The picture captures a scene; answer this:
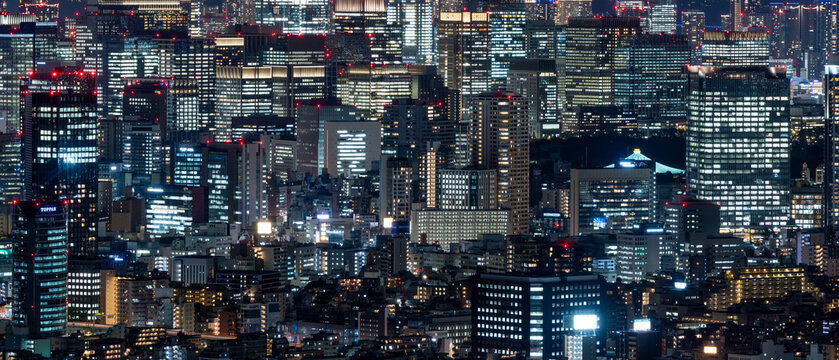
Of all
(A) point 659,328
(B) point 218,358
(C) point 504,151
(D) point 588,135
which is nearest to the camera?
(B) point 218,358

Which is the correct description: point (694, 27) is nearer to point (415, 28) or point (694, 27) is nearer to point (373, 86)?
point (415, 28)

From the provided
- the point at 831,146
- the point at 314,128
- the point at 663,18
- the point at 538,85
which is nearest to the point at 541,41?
the point at 538,85

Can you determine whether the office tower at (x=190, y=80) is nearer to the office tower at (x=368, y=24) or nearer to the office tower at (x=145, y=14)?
the office tower at (x=145, y=14)

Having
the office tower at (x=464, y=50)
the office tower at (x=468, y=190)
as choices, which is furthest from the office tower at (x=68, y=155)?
the office tower at (x=464, y=50)

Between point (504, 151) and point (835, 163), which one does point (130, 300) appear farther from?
point (835, 163)

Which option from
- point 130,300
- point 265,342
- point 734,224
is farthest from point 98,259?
point 734,224

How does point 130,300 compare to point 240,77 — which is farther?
point 240,77
